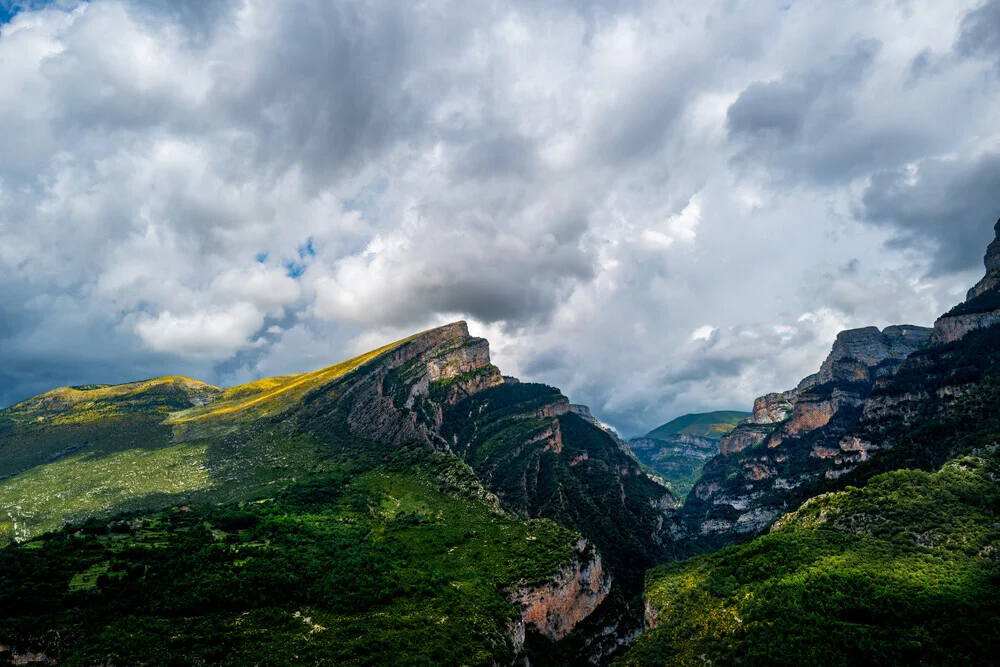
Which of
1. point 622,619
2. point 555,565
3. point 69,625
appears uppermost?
point 69,625

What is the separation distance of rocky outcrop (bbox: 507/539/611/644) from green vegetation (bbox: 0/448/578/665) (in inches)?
115

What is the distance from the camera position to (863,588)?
73.1m

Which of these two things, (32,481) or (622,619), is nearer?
(622,619)

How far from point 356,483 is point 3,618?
312ft

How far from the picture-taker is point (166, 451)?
652 feet

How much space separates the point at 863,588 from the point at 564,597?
6744 cm

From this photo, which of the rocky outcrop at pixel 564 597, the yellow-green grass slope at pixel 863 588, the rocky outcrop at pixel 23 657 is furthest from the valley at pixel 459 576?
the rocky outcrop at pixel 564 597

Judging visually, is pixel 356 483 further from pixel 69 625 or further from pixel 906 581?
pixel 906 581

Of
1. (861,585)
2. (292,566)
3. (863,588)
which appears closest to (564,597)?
(292,566)

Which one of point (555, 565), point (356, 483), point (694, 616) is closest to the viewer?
point (694, 616)

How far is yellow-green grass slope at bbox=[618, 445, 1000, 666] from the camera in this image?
203 ft

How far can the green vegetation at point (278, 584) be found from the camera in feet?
222

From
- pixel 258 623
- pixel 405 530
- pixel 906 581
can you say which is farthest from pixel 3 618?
pixel 906 581

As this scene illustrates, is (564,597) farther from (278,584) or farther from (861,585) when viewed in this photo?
(278,584)
